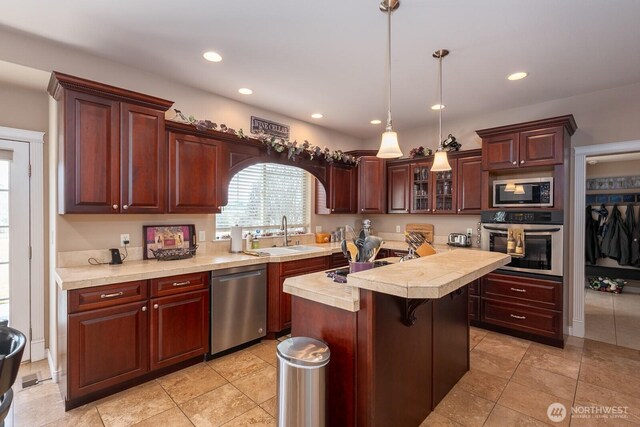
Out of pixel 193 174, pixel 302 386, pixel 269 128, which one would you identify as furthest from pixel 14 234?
pixel 302 386

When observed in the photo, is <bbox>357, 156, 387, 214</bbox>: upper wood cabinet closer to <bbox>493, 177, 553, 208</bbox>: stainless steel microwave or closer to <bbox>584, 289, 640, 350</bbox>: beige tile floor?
<bbox>493, 177, 553, 208</bbox>: stainless steel microwave

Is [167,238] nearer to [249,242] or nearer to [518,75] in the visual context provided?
[249,242]

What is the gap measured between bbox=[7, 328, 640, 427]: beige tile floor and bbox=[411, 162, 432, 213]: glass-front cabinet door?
84.8 inches

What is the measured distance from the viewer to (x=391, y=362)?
177 centimetres

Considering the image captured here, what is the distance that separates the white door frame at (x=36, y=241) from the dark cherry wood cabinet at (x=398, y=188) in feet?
14.2

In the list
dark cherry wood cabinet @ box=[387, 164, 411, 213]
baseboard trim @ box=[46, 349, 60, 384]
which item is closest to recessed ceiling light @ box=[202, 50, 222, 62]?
baseboard trim @ box=[46, 349, 60, 384]

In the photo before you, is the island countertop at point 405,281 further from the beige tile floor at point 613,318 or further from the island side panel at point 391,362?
the beige tile floor at point 613,318

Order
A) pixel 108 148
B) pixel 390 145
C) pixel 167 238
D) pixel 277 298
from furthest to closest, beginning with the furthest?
pixel 277 298 < pixel 167 238 < pixel 108 148 < pixel 390 145

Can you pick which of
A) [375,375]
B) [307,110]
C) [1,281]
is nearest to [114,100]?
[1,281]

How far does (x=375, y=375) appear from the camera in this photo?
1.65 meters

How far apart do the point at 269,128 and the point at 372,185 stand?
1.89 metres

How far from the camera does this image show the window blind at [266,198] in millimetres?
3814

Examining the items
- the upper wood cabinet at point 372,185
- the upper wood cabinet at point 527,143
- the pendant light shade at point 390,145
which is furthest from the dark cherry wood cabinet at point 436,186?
the pendant light shade at point 390,145

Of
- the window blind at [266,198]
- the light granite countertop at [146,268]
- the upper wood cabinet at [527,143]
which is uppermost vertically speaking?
the upper wood cabinet at [527,143]
